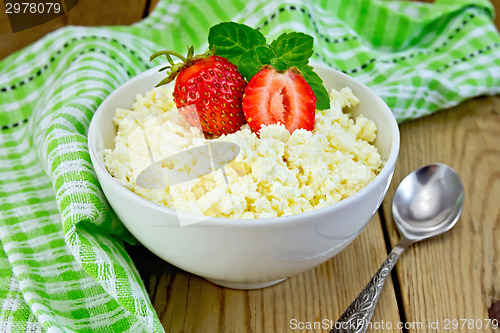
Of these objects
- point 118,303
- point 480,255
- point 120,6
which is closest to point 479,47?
point 480,255

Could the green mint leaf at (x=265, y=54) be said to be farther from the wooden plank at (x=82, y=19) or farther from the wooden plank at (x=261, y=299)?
the wooden plank at (x=82, y=19)

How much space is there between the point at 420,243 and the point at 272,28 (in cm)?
65

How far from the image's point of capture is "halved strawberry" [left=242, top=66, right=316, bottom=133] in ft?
2.79

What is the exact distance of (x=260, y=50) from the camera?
91cm

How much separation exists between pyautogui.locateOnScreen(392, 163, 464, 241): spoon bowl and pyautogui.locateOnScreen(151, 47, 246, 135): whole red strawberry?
0.40 metres

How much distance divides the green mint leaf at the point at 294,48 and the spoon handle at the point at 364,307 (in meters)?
0.39

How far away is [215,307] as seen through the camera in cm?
87

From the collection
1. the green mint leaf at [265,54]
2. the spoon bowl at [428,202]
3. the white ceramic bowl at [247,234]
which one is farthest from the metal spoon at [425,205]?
the green mint leaf at [265,54]

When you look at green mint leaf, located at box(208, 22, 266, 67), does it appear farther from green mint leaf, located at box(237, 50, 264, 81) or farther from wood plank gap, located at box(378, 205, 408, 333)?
wood plank gap, located at box(378, 205, 408, 333)

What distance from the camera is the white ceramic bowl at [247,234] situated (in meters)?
0.71

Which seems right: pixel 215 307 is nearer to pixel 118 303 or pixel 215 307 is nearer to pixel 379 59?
pixel 118 303

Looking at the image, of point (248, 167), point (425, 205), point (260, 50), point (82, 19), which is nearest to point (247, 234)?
point (248, 167)

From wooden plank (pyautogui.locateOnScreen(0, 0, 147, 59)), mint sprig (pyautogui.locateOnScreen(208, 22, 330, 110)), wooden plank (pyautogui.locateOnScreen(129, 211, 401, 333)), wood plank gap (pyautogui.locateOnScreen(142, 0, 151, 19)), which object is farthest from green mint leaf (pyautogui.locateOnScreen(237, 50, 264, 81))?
wood plank gap (pyautogui.locateOnScreen(142, 0, 151, 19))

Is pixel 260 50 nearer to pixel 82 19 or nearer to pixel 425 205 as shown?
pixel 425 205
